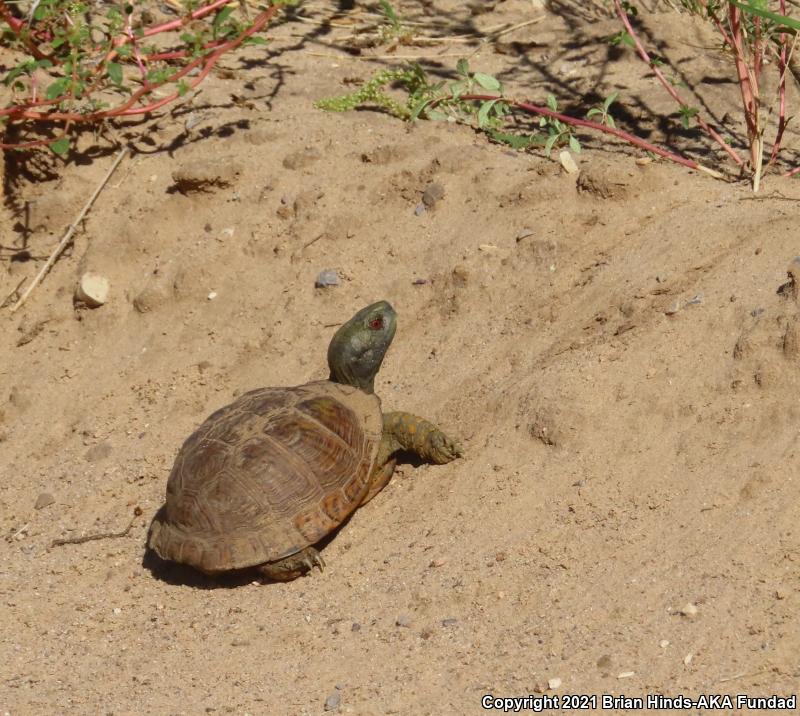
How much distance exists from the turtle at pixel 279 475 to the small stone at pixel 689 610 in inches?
56.8

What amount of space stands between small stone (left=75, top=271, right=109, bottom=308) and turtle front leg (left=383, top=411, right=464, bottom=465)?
8.23 feet

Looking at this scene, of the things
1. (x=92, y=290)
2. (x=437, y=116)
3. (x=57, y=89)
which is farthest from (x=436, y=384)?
(x=57, y=89)

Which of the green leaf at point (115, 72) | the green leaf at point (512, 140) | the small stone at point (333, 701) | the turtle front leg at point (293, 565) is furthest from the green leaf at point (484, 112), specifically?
the small stone at point (333, 701)

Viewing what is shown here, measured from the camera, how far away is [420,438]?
483cm

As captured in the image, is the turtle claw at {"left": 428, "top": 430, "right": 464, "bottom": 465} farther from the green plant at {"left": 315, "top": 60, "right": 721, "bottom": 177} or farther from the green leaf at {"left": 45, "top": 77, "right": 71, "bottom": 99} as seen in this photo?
Result: the green leaf at {"left": 45, "top": 77, "right": 71, "bottom": 99}

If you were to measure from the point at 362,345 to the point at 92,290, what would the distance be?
2.29m

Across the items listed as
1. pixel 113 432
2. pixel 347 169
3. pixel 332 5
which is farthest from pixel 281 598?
pixel 332 5

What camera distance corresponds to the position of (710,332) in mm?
4645

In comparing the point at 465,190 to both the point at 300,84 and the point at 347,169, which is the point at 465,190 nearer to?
the point at 347,169

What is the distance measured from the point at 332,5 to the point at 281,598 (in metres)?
5.69

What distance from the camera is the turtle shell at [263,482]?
4590mm

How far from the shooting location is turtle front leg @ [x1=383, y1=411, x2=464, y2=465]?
4.77m

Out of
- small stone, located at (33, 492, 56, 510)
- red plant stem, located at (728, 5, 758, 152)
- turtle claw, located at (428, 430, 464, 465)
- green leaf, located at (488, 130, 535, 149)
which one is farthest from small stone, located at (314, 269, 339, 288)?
red plant stem, located at (728, 5, 758, 152)

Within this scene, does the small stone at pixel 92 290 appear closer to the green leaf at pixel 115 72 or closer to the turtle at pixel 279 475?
the green leaf at pixel 115 72
